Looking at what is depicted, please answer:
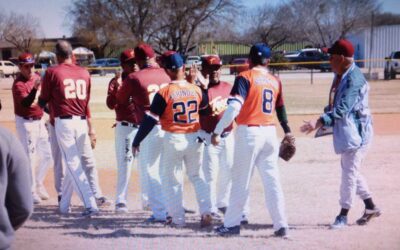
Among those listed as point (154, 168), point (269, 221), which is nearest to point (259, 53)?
point (154, 168)

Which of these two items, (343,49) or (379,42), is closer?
(343,49)

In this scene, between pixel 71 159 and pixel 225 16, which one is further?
pixel 225 16

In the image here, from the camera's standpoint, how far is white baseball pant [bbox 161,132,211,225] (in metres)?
5.68

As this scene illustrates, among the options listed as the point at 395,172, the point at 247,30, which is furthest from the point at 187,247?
the point at 247,30

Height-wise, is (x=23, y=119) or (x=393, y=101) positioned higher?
(x=23, y=119)

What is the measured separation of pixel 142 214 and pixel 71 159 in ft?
Answer: 3.70

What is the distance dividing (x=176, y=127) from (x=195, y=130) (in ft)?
0.72

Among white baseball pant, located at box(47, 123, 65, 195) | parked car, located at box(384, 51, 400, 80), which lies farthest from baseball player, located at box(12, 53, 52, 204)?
parked car, located at box(384, 51, 400, 80)

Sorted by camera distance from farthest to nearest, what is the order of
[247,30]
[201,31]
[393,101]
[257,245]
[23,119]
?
[247,30] → [201,31] → [393,101] → [23,119] → [257,245]

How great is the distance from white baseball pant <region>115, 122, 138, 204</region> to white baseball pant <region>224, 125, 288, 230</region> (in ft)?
6.20

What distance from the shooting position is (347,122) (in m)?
5.74

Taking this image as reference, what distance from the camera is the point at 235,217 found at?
17.9ft

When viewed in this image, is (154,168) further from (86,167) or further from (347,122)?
(347,122)

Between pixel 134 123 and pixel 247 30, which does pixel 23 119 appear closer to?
pixel 134 123
